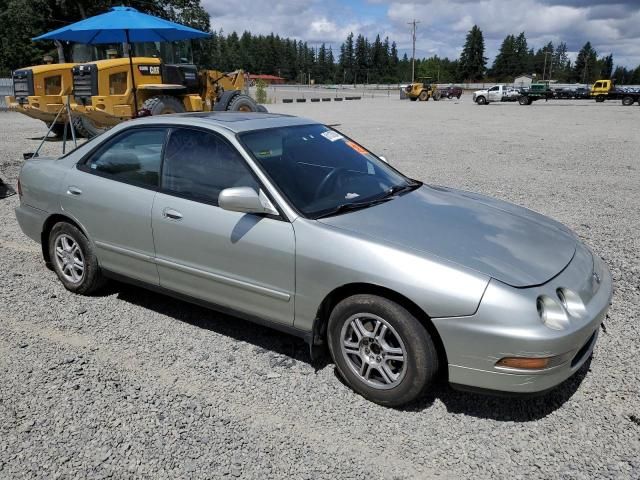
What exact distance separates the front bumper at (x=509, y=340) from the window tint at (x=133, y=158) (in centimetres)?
234

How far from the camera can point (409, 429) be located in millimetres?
2795

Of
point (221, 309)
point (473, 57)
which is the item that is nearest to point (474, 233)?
point (221, 309)

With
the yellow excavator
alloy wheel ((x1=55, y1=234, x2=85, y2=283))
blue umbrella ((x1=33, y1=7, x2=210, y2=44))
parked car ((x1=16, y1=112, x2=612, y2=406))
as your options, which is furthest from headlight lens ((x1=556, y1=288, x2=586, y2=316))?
the yellow excavator

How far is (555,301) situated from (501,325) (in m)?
0.34

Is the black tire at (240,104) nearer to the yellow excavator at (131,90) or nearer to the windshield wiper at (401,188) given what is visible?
the yellow excavator at (131,90)

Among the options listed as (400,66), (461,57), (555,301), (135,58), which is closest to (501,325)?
(555,301)

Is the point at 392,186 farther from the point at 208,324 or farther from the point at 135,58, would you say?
the point at 135,58

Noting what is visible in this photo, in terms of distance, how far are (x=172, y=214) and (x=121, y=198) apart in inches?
21.9

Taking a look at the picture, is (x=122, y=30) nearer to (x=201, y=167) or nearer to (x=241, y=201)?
(x=201, y=167)

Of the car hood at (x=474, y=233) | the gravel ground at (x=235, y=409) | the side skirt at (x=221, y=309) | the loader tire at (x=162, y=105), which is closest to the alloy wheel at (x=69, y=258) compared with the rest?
the gravel ground at (x=235, y=409)

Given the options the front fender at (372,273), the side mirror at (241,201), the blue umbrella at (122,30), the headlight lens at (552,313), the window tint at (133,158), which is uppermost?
the blue umbrella at (122,30)

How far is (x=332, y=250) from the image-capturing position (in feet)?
9.64

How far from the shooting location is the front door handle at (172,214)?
11.6 feet

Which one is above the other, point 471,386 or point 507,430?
point 471,386
